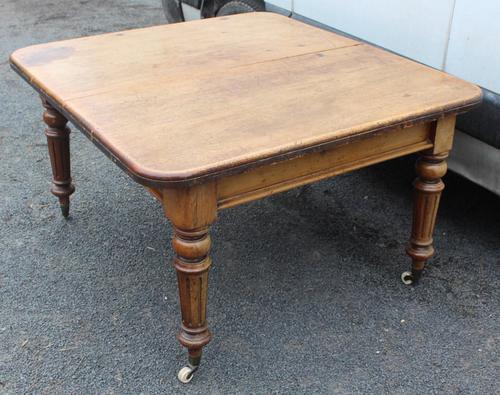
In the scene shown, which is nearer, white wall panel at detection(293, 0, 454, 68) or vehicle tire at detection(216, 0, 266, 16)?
white wall panel at detection(293, 0, 454, 68)

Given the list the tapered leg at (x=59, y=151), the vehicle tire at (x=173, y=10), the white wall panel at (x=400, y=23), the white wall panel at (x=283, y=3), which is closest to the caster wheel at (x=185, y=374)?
the tapered leg at (x=59, y=151)

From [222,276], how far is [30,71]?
764 mm

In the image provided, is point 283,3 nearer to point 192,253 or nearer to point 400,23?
point 400,23

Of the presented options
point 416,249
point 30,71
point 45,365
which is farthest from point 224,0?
point 45,365

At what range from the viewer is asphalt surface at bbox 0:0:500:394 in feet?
5.20

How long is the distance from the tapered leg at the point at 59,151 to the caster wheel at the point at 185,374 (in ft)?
2.69

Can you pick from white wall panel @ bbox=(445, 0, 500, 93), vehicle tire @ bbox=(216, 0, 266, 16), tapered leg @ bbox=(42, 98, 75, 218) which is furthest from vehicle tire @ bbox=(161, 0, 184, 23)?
white wall panel @ bbox=(445, 0, 500, 93)

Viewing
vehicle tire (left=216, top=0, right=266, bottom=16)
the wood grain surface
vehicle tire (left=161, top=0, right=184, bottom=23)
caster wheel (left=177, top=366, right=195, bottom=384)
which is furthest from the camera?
vehicle tire (left=161, top=0, right=184, bottom=23)

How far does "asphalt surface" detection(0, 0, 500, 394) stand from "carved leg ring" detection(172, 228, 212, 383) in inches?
4.4

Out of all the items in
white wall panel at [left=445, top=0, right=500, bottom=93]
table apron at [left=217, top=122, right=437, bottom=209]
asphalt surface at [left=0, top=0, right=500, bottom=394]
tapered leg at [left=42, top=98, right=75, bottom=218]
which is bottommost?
asphalt surface at [left=0, top=0, right=500, bottom=394]

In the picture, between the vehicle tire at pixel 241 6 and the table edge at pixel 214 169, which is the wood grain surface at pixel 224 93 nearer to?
the table edge at pixel 214 169

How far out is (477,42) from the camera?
70.2 inches

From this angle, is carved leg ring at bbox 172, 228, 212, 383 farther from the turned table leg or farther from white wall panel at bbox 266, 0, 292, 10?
white wall panel at bbox 266, 0, 292, 10

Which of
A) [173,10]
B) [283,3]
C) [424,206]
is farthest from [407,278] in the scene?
[173,10]
